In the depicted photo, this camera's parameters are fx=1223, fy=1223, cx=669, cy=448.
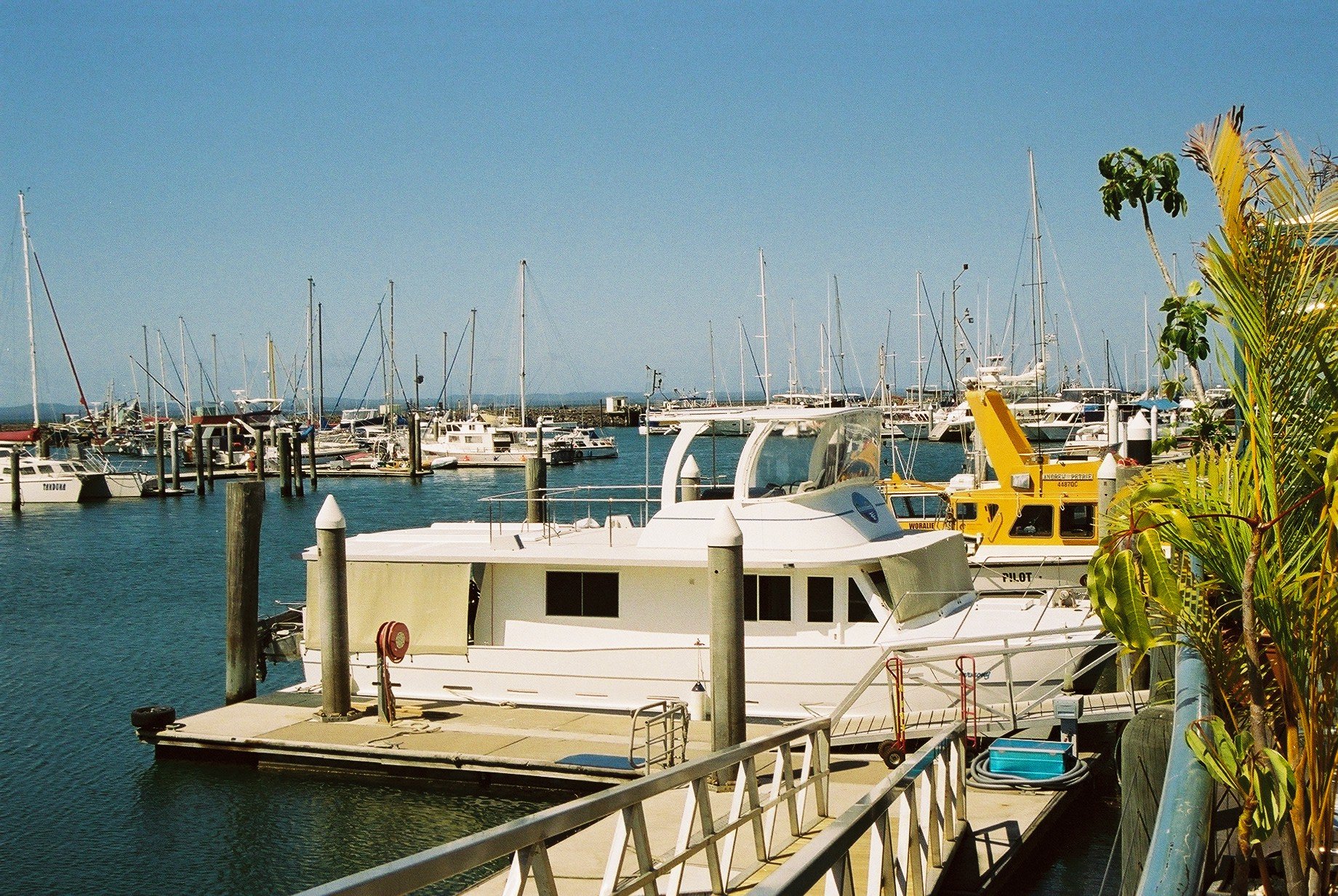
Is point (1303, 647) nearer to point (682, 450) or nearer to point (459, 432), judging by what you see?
point (682, 450)

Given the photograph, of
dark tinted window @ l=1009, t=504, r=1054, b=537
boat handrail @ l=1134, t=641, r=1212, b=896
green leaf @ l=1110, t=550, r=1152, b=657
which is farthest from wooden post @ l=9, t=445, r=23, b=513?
boat handrail @ l=1134, t=641, r=1212, b=896

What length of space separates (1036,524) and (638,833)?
744 inches

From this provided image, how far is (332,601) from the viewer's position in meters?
15.5

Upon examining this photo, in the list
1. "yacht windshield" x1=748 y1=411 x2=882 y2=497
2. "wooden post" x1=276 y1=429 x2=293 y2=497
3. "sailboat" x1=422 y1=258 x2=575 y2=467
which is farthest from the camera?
"sailboat" x1=422 y1=258 x2=575 y2=467

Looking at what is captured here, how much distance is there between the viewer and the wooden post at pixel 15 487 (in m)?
58.8

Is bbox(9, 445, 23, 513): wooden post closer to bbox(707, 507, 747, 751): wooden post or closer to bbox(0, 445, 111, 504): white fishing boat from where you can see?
bbox(0, 445, 111, 504): white fishing boat

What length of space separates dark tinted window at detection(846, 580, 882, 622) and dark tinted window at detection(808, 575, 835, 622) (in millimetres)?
215

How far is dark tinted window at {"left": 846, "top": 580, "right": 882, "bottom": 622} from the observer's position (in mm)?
15773

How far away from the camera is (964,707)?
42.2 ft

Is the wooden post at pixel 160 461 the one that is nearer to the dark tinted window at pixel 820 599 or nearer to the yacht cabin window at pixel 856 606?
the dark tinted window at pixel 820 599

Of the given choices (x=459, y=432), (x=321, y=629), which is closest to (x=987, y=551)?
(x=321, y=629)

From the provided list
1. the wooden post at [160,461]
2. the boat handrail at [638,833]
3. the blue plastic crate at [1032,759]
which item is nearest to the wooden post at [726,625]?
the boat handrail at [638,833]

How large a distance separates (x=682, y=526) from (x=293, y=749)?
564cm

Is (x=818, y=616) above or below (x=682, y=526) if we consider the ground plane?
below
